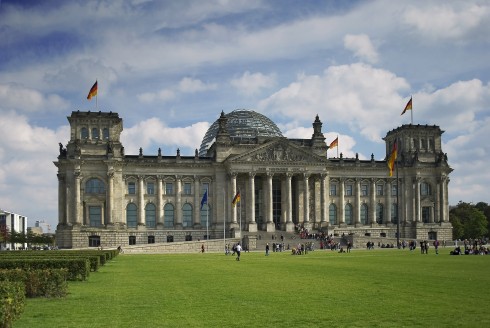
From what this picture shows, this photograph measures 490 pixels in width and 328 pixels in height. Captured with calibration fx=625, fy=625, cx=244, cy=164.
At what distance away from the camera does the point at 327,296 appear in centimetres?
2725

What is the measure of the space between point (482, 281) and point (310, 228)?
268 feet

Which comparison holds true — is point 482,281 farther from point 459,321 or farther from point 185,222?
point 185,222

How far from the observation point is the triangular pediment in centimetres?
11112

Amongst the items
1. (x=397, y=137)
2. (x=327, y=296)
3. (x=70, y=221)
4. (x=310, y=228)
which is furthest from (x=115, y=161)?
(x=327, y=296)

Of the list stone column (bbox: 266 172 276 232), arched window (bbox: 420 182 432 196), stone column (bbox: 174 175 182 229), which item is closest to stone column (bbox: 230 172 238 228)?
stone column (bbox: 266 172 276 232)

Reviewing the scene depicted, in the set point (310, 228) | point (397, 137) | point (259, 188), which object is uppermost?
point (397, 137)

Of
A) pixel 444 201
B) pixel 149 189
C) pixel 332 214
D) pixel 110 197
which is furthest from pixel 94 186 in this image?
pixel 444 201

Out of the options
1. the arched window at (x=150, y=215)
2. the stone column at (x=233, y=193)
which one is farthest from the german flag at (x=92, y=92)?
the stone column at (x=233, y=193)

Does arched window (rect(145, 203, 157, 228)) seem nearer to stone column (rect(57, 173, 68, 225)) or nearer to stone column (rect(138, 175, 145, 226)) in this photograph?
stone column (rect(138, 175, 145, 226))

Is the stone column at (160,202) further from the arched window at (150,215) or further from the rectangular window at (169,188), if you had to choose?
the rectangular window at (169,188)

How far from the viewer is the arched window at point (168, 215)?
11306cm

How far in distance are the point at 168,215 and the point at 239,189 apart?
13725 millimetres

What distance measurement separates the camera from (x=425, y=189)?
125 metres

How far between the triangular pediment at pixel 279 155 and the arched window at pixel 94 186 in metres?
22.9
